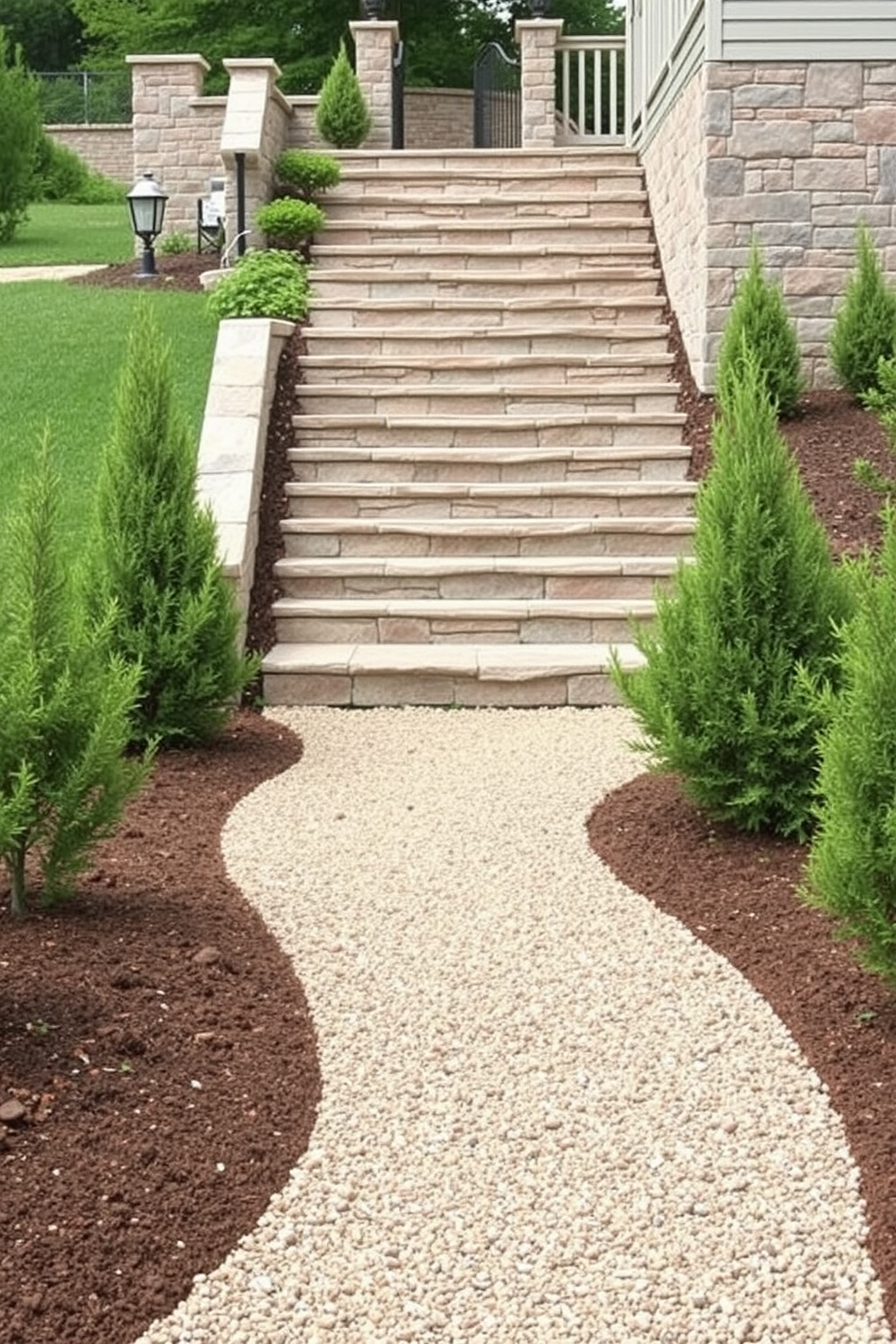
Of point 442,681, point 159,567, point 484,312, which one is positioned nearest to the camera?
point 159,567

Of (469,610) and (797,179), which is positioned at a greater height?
(797,179)

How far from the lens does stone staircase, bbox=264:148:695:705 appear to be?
7746mm

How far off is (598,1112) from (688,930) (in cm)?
112

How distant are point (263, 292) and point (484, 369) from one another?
5.68 feet

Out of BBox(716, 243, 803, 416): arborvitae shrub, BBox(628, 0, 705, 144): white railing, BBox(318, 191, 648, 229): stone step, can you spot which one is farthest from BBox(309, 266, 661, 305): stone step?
BBox(716, 243, 803, 416): arborvitae shrub

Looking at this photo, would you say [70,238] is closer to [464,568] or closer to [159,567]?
[464,568]

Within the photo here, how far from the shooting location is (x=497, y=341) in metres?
10.6

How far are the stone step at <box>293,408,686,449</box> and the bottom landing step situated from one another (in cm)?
239

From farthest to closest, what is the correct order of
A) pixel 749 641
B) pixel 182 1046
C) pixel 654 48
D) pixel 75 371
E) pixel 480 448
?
pixel 654 48
pixel 75 371
pixel 480 448
pixel 749 641
pixel 182 1046

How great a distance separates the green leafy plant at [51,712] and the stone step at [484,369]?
6.00 m

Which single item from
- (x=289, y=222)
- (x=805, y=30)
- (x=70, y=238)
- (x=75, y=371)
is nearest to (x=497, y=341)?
(x=289, y=222)

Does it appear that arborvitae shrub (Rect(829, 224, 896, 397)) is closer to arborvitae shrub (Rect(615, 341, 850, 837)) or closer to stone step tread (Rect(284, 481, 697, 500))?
stone step tread (Rect(284, 481, 697, 500))

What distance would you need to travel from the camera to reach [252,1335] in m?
2.65

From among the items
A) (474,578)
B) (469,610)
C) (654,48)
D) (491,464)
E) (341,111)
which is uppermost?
(654,48)
